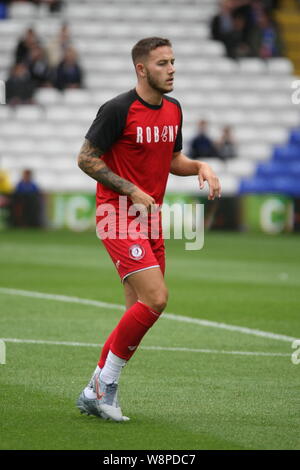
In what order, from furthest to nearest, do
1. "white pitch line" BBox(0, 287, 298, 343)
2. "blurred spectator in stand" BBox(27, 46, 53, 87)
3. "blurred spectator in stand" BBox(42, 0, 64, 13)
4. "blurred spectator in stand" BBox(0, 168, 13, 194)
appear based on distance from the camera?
"blurred spectator in stand" BBox(42, 0, 64, 13)
"blurred spectator in stand" BBox(27, 46, 53, 87)
"blurred spectator in stand" BBox(0, 168, 13, 194)
"white pitch line" BBox(0, 287, 298, 343)

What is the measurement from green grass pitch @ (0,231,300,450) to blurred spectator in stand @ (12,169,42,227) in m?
7.32

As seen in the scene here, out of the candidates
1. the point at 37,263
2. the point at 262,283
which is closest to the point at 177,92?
the point at 37,263

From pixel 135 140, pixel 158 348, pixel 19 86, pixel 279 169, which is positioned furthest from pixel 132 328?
pixel 279 169

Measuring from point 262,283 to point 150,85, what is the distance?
8365 millimetres

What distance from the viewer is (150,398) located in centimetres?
742

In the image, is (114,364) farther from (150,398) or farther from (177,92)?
(177,92)

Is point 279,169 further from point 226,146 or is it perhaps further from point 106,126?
point 106,126

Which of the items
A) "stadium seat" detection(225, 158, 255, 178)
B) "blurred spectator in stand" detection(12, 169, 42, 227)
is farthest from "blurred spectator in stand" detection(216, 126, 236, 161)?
"blurred spectator in stand" detection(12, 169, 42, 227)

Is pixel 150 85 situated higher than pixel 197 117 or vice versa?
pixel 150 85

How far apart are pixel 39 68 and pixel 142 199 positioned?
72.0ft

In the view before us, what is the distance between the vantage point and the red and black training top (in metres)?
6.93

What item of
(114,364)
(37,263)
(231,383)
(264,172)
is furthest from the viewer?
(264,172)

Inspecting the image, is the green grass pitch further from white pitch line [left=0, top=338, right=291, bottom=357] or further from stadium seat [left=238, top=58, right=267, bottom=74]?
stadium seat [left=238, top=58, right=267, bottom=74]
